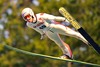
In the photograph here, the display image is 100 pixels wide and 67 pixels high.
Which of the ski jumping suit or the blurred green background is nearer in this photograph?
the ski jumping suit

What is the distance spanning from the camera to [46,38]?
32.8 m

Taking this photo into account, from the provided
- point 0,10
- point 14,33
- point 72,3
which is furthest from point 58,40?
point 0,10

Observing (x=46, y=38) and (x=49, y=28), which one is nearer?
(x=49, y=28)

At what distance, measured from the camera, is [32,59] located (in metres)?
35.5

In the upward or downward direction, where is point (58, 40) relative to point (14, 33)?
downward

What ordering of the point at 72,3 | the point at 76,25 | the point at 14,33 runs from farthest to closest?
the point at 14,33, the point at 72,3, the point at 76,25

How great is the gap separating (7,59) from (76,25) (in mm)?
25292

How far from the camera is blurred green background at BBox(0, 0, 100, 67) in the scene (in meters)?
31.6

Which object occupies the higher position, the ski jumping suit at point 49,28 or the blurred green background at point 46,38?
the blurred green background at point 46,38

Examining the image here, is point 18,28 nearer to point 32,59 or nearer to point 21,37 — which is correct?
point 21,37

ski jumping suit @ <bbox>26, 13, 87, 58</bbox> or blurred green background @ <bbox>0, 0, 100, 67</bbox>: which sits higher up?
blurred green background @ <bbox>0, 0, 100, 67</bbox>

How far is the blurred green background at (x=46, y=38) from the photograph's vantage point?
3165cm

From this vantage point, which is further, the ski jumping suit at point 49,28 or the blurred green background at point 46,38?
the blurred green background at point 46,38

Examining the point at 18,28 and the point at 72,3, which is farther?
the point at 18,28
